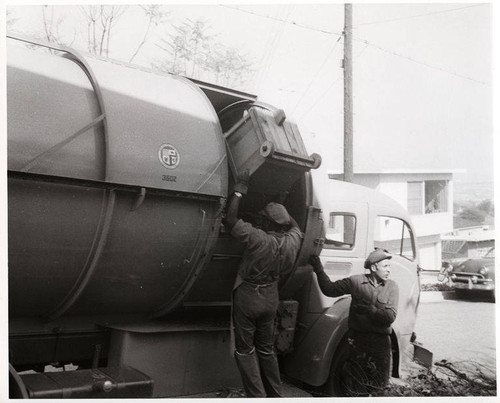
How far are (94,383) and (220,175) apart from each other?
4.98 feet

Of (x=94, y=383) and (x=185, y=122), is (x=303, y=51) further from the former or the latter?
(x=94, y=383)

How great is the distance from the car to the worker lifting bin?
163 cm

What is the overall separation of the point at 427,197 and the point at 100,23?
3.37m

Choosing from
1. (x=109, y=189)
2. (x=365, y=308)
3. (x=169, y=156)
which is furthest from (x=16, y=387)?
(x=365, y=308)

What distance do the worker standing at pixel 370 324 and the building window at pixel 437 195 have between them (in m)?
1.04

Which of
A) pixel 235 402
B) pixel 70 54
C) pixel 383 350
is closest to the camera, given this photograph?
pixel 70 54

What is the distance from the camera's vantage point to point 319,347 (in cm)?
384

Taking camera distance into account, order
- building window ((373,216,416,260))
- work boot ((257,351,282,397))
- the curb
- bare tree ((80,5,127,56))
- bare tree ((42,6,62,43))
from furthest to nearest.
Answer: the curb < building window ((373,216,416,260)) < bare tree ((80,5,127,56)) < bare tree ((42,6,62,43)) < work boot ((257,351,282,397))

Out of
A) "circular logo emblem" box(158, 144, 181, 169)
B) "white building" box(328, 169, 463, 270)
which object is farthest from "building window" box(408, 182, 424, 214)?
"circular logo emblem" box(158, 144, 181, 169)

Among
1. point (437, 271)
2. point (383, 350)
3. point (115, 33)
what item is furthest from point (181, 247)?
point (437, 271)

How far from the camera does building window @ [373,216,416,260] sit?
14.8 ft

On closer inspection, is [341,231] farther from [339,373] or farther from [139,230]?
[139,230]

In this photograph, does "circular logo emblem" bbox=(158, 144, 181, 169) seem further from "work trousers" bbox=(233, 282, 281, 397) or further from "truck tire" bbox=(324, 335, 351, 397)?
"truck tire" bbox=(324, 335, 351, 397)
